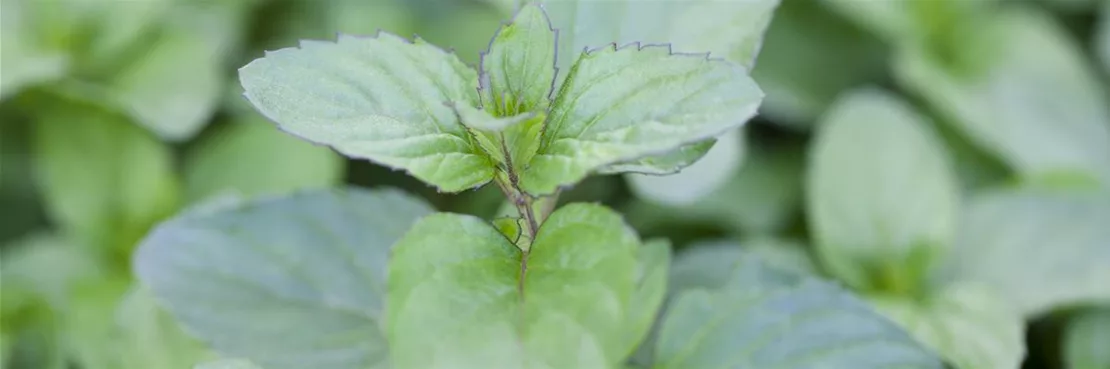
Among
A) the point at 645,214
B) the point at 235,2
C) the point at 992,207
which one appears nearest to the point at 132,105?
the point at 235,2

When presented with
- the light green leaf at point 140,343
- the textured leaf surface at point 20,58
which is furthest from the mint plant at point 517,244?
the textured leaf surface at point 20,58

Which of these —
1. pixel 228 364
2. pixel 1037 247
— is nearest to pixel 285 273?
pixel 228 364

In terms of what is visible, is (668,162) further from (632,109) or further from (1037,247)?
(1037,247)

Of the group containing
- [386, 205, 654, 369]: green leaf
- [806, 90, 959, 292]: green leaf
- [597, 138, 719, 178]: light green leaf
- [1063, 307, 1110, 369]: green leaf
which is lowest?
[1063, 307, 1110, 369]: green leaf

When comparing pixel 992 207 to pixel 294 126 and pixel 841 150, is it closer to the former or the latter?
pixel 841 150

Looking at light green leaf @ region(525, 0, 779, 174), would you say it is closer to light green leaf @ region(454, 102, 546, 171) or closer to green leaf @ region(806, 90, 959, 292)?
light green leaf @ region(454, 102, 546, 171)

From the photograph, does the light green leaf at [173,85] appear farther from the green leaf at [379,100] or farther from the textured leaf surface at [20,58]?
the green leaf at [379,100]

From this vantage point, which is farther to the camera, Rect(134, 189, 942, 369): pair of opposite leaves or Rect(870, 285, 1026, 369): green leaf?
Rect(870, 285, 1026, 369): green leaf

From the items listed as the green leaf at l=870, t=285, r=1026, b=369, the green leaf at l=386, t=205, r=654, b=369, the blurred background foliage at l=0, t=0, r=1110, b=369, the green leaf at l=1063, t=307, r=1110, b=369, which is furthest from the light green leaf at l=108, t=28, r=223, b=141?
the green leaf at l=1063, t=307, r=1110, b=369
